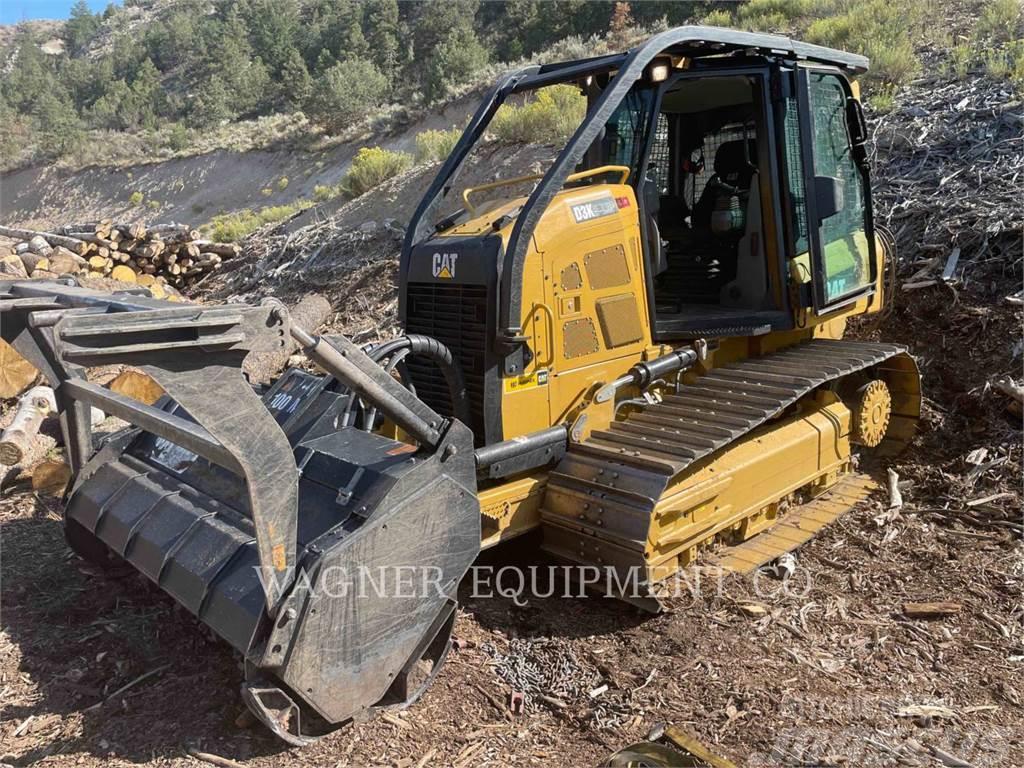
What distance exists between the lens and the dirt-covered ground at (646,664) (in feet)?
9.85

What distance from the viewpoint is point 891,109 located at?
9.36 m

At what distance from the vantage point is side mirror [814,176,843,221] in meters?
4.59

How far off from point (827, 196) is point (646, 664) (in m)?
2.81

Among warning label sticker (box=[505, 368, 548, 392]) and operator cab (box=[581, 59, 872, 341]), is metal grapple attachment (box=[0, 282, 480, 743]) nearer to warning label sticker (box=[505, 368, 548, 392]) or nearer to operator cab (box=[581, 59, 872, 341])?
warning label sticker (box=[505, 368, 548, 392])

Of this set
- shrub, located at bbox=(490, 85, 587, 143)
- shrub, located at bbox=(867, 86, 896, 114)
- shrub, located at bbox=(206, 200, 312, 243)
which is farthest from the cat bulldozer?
shrub, located at bbox=(206, 200, 312, 243)

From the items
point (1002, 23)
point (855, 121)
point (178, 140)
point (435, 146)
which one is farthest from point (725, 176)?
point (178, 140)

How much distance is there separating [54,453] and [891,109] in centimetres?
929

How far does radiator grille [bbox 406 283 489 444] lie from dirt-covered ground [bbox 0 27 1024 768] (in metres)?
0.98

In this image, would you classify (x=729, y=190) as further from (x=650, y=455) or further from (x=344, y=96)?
(x=344, y=96)

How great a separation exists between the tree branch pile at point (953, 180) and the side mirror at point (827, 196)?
8.97ft

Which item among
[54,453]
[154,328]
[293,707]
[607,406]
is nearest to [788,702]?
[607,406]

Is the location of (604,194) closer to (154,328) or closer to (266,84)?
(154,328)

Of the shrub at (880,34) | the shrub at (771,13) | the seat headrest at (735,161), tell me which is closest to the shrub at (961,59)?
the shrub at (880,34)

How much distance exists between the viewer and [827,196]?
4598 millimetres
